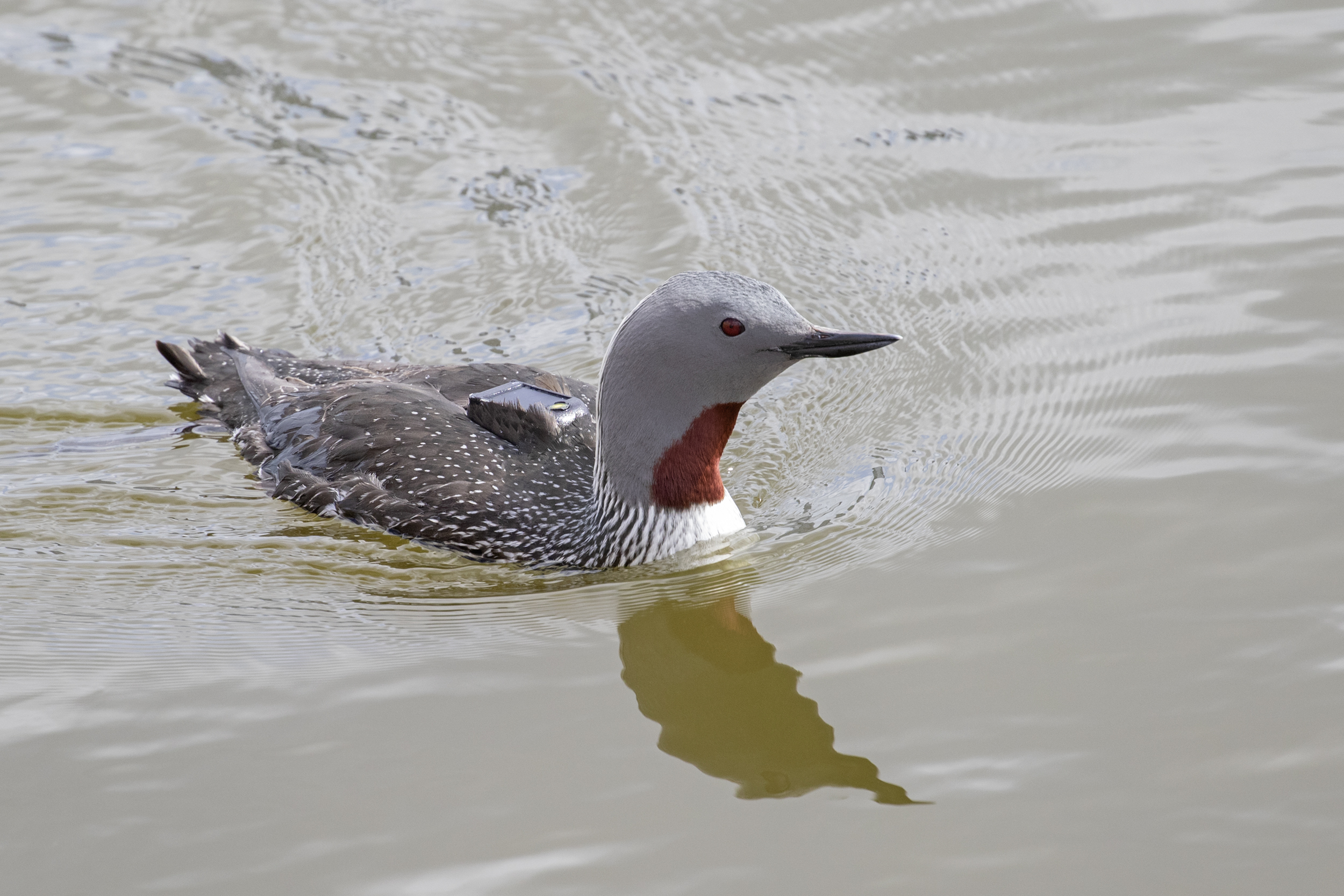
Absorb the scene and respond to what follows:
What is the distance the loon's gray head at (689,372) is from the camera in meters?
5.33

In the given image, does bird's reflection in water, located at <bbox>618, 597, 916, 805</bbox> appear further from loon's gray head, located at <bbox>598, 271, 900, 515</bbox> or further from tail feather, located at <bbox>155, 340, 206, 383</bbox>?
tail feather, located at <bbox>155, 340, 206, 383</bbox>

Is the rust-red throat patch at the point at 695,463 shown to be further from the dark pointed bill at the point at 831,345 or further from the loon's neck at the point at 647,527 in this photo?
the dark pointed bill at the point at 831,345

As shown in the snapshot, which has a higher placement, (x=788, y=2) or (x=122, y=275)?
(x=788, y=2)

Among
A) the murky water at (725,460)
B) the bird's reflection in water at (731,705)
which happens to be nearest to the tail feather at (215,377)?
the murky water at (725,460)

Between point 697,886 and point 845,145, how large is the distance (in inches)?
240

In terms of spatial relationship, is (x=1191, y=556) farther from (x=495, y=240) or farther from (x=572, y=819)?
(x=495, y=240)

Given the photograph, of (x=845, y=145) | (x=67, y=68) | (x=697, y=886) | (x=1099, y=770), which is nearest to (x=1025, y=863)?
(x=1099, y=770)

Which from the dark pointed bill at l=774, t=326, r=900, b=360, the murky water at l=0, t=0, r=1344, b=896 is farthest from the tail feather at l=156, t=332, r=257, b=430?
the dark pointed bill at l=774, t=326, r=900, b=360

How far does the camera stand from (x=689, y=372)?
5465 mm

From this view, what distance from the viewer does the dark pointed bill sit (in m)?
5.13

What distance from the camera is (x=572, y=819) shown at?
13.7 feet

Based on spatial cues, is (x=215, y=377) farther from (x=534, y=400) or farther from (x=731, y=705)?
(x=731, y=705)

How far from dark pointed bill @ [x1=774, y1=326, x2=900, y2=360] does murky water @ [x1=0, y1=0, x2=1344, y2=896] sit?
0.88 m

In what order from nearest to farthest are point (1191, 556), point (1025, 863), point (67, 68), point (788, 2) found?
Result: point (1025, 863), point (1191, 556), point (67, 68), point (788, 2)
